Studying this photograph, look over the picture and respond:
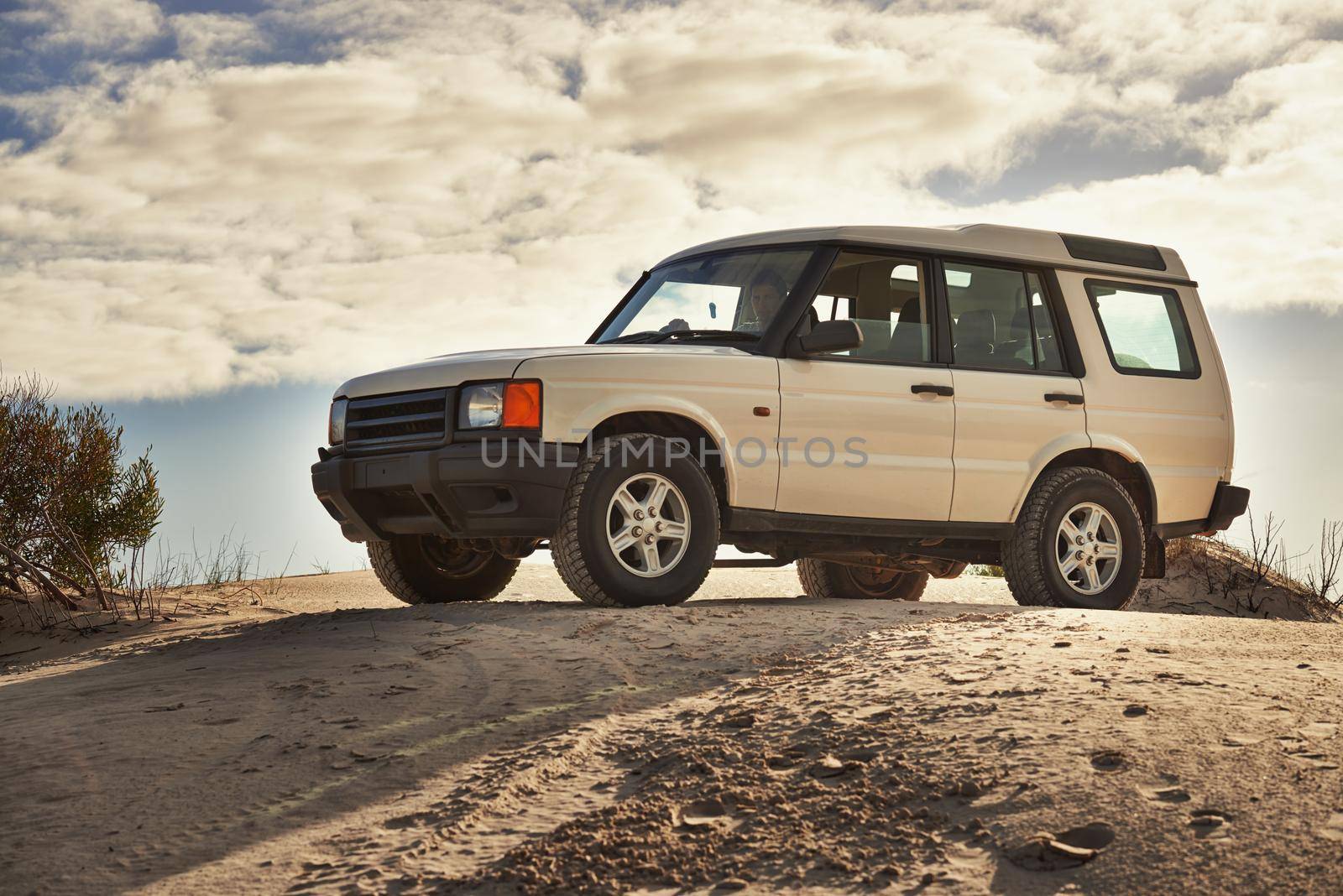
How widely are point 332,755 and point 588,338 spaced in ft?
13.3

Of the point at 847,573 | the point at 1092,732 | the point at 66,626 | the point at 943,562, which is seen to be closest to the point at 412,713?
the point at 1092,732

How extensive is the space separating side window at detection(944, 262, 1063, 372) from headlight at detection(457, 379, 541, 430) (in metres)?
2.82

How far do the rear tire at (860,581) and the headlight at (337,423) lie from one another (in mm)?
4198

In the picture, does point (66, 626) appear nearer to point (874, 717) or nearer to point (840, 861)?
point (874, 717)

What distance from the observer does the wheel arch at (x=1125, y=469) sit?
870 centimetres

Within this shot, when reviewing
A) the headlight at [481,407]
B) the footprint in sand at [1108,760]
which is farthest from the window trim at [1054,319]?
the footprint in sand at [1108,760]

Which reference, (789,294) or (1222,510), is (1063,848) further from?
(1222,510)

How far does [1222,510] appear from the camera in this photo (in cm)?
924

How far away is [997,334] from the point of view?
8.38 meters

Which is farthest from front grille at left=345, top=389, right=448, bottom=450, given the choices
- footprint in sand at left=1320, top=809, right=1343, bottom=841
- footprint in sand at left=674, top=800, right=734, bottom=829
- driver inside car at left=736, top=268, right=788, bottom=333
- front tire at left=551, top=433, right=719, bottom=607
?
footprint in sand at left=1320, top=809, right=1343, bottom=841

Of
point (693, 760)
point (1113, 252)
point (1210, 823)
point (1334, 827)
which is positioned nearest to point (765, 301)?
point (1113, 252)

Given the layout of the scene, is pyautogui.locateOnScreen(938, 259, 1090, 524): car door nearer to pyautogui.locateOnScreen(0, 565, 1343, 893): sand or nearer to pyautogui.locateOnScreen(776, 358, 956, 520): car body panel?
pyautogui.locateOnScreen(776, 358, 956, 520): car body panel

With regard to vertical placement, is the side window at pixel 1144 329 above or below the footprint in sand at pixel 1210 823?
above

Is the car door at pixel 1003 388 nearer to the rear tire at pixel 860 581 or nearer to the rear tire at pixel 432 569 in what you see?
the rear tire at pixel 860 581
